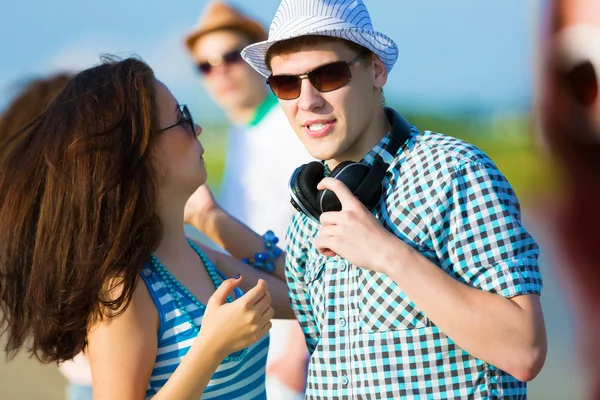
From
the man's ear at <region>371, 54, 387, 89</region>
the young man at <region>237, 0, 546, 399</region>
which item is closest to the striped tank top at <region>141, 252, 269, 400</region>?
the young man at <region>237, 0, 546, 399</region>

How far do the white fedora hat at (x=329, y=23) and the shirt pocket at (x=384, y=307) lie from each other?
21.3 inches

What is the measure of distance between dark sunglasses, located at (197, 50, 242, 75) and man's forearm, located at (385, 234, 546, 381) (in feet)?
7.30

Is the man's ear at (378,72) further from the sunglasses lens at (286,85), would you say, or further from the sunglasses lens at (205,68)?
the sunglasses lens at (205,68)

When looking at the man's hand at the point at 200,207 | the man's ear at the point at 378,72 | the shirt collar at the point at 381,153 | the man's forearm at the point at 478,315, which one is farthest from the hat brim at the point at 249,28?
the man's forearm at the point at 478,315

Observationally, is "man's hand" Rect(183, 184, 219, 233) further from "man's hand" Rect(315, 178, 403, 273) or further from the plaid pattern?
"man's hand" Rect(315, 178, 403, 273)

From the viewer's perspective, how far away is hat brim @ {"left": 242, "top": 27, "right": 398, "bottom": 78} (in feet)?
5.28

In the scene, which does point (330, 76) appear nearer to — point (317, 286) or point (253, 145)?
point (317, 286)

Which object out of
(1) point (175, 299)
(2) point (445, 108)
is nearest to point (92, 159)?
(1) point (175, 299)

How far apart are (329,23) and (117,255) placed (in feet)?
2.53

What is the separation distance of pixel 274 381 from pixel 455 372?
69.8 inches

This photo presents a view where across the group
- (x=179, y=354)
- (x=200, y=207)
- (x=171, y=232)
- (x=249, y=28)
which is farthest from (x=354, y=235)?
(x=249, y=28)

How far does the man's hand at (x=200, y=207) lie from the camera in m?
2.61

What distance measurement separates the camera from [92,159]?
5.96 feet

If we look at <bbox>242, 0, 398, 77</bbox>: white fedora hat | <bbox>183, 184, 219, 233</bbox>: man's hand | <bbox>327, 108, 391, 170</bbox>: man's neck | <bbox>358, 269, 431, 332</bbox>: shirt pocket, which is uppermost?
<bbox>242, 0, 398, 77</bbox>: white fedora hat
